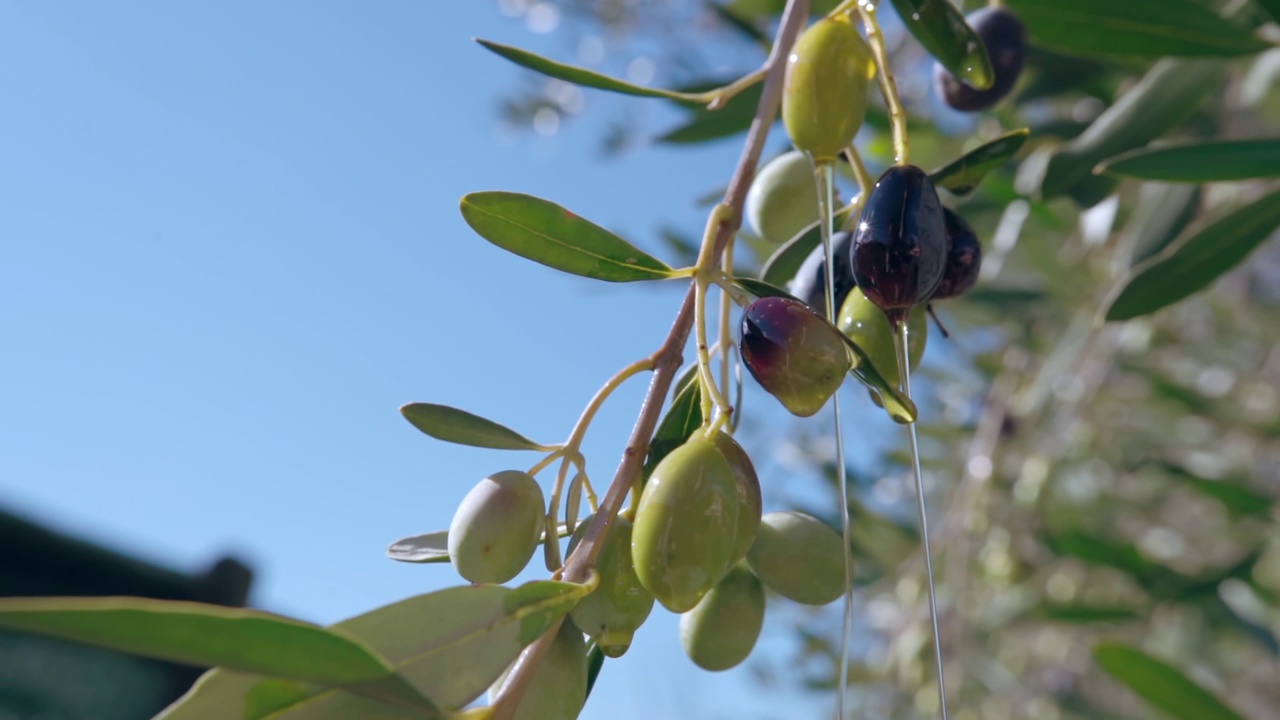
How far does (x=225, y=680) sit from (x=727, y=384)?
0.27 m

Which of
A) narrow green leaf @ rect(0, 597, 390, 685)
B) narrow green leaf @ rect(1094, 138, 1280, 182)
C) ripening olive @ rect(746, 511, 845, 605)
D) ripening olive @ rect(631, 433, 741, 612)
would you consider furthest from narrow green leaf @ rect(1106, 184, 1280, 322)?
narrow green leaf @ rect(0, 597, 390, 685)

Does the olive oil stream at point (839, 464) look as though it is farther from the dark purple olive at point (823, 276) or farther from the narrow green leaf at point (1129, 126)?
the narrow green leaf at point (1129, 126)

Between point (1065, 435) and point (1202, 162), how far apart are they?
0.93m

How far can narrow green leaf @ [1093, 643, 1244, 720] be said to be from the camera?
896mm

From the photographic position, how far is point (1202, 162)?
2.50 ft

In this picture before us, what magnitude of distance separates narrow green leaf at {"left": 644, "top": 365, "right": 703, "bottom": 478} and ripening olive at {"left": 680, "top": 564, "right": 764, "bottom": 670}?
3.0 inches

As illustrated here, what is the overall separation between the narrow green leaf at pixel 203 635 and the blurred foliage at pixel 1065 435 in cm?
71

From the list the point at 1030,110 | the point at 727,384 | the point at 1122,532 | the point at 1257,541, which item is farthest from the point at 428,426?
the point at 1122,532

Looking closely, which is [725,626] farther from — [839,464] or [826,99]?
[826,99]

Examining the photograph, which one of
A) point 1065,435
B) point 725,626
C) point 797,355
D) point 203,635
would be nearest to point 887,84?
point 797,355

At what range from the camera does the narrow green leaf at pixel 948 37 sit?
0.61m

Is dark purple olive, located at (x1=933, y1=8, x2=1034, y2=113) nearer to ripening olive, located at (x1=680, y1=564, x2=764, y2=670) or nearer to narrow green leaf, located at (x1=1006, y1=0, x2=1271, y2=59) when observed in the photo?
narrow green leaf, located at (x1=1006, y1=0, x2=1271, y2=59)

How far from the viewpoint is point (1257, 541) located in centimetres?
157

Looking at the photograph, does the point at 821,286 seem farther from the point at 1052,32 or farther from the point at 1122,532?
the point at 1122,532
